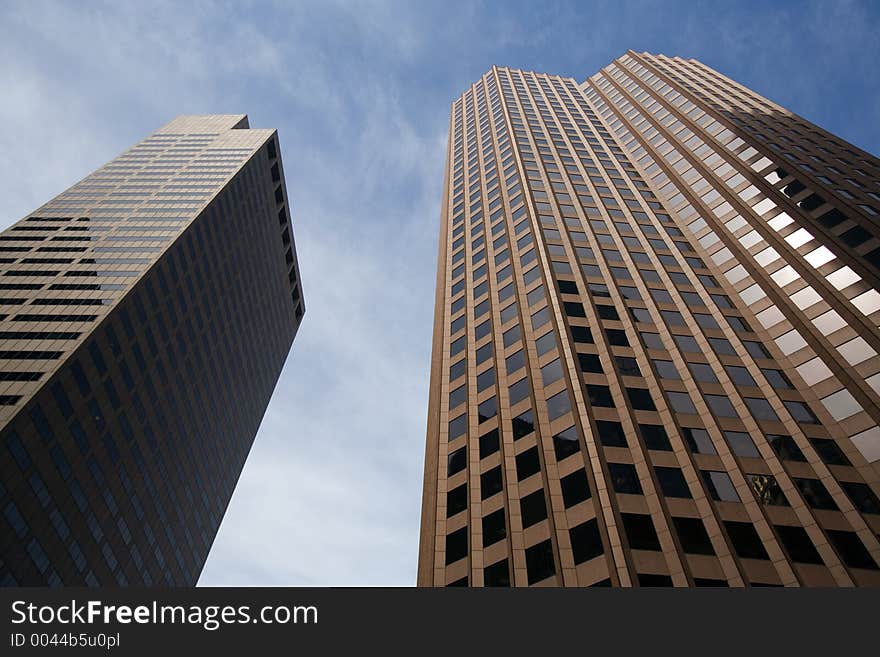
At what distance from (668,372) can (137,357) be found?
237 feet

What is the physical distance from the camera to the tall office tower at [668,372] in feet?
107

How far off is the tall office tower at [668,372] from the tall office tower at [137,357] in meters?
45.9

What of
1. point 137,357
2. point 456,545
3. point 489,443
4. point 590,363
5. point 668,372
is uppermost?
point 137,357

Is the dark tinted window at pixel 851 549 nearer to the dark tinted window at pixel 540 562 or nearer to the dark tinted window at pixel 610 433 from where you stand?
the dark tinted window at pixel 610 433

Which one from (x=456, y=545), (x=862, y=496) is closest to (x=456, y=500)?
(x=456, y=545)

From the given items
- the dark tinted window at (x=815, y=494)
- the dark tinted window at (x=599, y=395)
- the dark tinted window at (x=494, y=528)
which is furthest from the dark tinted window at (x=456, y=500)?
the dark tinted window at (x=815, y=494)

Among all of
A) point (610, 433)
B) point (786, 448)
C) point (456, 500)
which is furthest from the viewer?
point (456, 500)

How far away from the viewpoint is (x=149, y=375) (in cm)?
8731

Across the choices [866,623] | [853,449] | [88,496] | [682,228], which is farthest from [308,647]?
[88,496]

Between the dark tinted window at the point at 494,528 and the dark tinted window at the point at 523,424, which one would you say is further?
the dark tinted window at the point at 523,424

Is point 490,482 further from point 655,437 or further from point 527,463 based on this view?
point 655,437

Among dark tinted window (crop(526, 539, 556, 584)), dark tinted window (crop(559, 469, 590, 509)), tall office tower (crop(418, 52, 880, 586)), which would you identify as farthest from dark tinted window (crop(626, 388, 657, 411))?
dark tinted window (crop(526, 539, 556, 584))

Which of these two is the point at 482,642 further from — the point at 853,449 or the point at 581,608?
the point at 853,449

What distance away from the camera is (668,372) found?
43.3 metres
